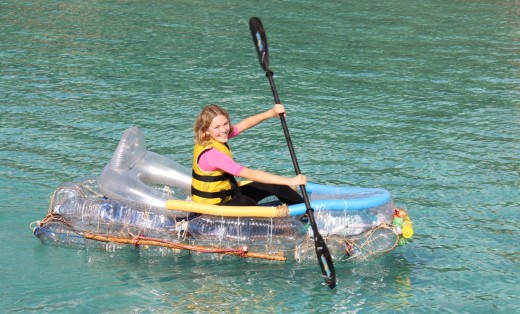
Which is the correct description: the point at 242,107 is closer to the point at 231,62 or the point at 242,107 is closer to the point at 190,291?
the point at 231,62

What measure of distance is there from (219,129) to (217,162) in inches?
10.4

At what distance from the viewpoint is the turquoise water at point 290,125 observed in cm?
643

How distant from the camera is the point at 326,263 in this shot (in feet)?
20.9

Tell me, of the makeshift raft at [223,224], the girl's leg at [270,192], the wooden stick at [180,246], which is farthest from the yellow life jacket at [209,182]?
the wooden stick at [180,246]

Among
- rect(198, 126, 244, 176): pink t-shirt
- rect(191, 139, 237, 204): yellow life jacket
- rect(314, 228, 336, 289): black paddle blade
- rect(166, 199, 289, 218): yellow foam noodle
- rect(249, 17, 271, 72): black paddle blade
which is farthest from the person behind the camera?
rect(249, 17, 271, 72): black paddle blade

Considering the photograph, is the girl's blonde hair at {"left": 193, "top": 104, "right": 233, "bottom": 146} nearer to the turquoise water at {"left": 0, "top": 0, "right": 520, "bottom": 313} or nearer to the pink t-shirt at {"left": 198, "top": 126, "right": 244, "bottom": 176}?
the pink t-shirt at {"left": 198, "top": 126, "right": 244, "bottom": 176}

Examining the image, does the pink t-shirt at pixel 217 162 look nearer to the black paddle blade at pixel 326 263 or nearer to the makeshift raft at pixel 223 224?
the makeshift raft at pixel 223 224

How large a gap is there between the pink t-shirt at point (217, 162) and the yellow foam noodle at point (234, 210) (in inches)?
11.2

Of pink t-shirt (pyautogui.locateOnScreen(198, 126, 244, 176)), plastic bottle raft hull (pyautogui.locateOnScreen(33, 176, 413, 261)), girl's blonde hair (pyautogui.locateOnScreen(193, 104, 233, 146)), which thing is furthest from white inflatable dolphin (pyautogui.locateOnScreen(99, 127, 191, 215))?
girl's blonde hair (pyautogui.locateOnScreen(193, 104, 233, 146))

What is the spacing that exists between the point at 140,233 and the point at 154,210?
0.21 metres

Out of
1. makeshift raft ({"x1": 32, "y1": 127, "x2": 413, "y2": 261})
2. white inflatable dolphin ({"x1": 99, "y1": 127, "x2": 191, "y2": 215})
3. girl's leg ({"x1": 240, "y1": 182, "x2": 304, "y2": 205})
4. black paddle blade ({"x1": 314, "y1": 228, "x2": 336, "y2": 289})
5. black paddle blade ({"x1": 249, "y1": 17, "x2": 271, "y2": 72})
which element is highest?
black paddle blade ({"x1": 249, "y1": 17, "x2": 271, "y2": 72})

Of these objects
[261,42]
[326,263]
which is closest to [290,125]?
[261,42]

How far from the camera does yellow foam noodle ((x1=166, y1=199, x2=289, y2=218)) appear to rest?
261 inches

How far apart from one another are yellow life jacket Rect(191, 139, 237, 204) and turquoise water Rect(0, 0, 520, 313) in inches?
20.5
